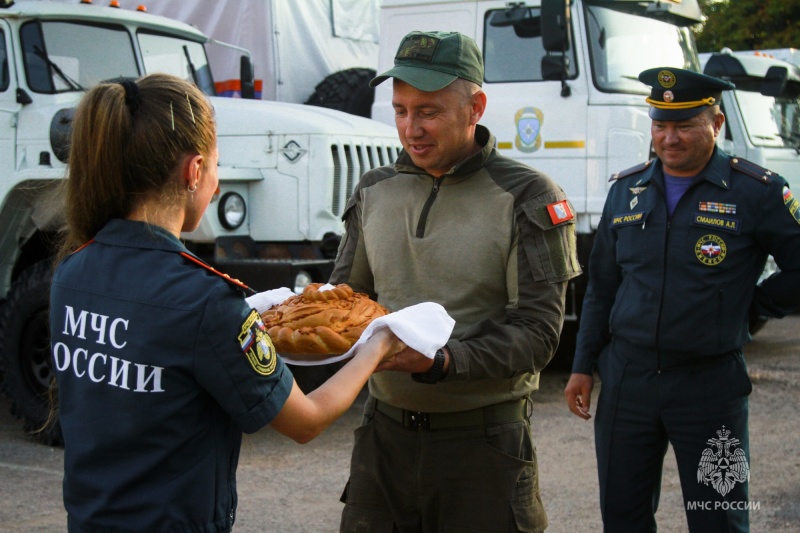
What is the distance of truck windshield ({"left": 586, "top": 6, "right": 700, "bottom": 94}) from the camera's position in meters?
7.84

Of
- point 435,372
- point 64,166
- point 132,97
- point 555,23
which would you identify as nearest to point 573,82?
point 555,23

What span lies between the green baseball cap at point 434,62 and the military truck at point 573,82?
5.17m

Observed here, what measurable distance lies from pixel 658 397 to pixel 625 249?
555mm

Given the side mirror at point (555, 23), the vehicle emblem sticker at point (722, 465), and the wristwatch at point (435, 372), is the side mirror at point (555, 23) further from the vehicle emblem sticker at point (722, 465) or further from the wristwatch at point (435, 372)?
the wristwatch at point (435, 372)

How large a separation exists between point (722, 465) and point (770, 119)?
7709 mm

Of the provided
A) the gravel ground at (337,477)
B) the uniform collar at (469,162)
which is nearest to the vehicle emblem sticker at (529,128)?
the gravel ground at (337,477)

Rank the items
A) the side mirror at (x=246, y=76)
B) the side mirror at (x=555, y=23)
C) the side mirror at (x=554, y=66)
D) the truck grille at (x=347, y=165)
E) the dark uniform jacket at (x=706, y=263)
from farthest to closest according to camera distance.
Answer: the side mirror at (x=554, y=66)
the side mirror at (x=246, y=76)
the side mirror at (x=555, y=23)
the truck grille at (x=347, y=165)
the dark uniform jacket at (x=706, y=263)

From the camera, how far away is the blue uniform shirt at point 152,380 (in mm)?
1772

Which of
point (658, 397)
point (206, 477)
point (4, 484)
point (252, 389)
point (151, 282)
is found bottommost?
point (4, 484)

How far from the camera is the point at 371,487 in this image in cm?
269

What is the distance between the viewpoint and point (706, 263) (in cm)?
339

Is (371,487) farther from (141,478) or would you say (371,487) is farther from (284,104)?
(284,104)

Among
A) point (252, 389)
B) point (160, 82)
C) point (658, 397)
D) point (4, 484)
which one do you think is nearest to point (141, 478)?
point (252, 389)

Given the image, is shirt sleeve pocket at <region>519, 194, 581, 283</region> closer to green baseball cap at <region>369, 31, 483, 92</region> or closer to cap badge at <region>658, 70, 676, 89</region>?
green baseball cap at <region>369, 31, 483, 92</region>
